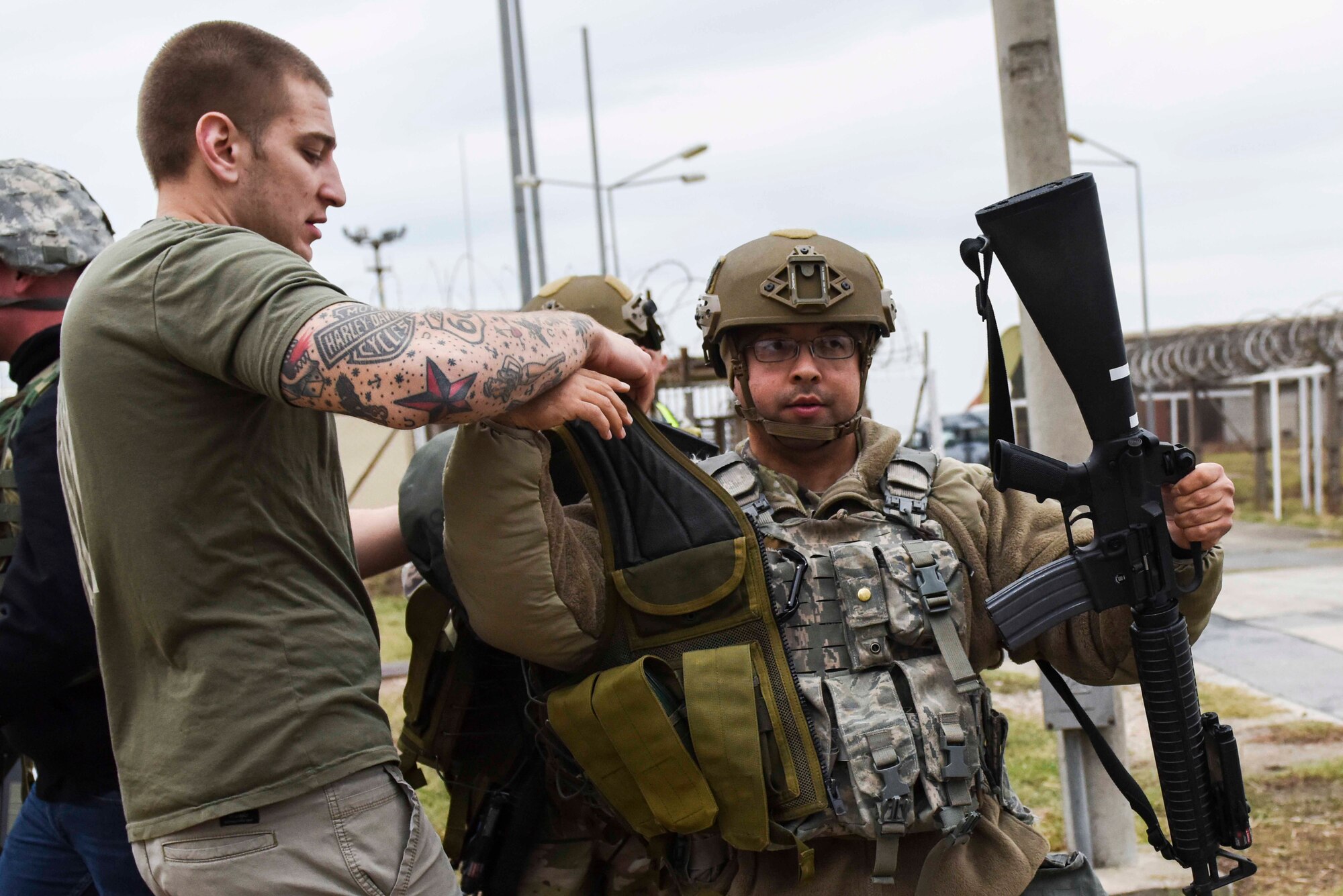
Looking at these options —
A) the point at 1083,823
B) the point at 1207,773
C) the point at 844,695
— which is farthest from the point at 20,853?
the point at 1083,823

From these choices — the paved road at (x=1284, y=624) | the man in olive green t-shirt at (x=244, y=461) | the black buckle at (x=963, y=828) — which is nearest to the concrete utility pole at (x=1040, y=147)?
the black buckle at (x=963, y=828)

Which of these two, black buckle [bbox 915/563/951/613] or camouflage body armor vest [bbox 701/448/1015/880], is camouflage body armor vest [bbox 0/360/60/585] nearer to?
camouflage body armor vest [bbox 701/448/1015/880]

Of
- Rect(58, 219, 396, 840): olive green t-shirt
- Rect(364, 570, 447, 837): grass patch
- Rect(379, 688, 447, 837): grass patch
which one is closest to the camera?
Rect(58, 219, 396, 840): olive green t-shirt

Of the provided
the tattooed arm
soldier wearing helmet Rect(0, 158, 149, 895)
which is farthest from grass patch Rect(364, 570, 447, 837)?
the tattooed arm

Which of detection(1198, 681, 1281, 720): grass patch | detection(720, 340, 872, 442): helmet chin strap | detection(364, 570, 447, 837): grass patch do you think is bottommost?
detection(1198, 681, 1281, 720): grass patch

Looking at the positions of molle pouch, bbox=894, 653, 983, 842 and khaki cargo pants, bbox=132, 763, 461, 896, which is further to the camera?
molle pouch, bbox=894, 653, 983, 842

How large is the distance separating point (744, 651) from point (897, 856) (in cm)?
55

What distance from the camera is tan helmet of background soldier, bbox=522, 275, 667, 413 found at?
4.00 meters

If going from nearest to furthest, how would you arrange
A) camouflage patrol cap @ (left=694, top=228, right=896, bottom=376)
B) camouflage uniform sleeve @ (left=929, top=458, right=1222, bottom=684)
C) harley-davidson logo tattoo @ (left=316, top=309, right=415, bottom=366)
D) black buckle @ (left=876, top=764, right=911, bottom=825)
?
harley-davidson logo tattoo @ (left=316, top=309, right=415, bottom=366)
black buckle @ (left=876, top=764, right=911, bottom=825)
camouflage uniform sleeve @ (left=929, top=458, right=1222, bottom=684)
camouflage patrol cap @ (left=694, top=228, right=896, bottom=376)

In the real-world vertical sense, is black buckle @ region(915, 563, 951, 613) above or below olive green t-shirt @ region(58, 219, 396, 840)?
below

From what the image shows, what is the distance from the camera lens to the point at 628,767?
Answer: 8.57ft

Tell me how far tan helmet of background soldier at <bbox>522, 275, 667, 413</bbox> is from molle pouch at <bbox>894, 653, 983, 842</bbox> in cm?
161

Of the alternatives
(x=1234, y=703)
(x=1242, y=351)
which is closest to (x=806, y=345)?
(x=1234, y=703)

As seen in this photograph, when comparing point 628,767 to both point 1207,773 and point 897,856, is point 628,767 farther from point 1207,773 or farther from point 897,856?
point 1207,773
